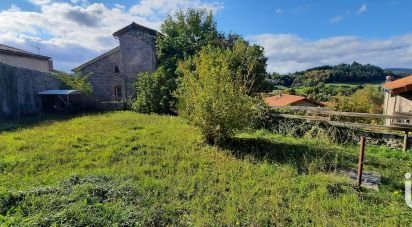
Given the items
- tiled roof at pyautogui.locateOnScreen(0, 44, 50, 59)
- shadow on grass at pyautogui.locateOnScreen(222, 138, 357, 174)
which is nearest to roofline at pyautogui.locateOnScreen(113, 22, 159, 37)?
tiled roof at pyautogui.locateOnScreen(0, 44, 50, 59)

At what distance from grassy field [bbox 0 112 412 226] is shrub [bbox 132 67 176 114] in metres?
8.59

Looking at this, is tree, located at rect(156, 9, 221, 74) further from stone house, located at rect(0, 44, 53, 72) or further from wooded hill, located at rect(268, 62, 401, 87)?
wooded hill, located at rect(268, 62, 401, 87)

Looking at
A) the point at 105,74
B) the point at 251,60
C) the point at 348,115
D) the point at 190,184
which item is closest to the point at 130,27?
the point at 105,74

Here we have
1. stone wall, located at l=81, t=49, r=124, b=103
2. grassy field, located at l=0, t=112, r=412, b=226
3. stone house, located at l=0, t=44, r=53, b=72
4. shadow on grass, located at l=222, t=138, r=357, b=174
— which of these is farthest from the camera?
stone wall, located at l=81, t=49, r=124, b=103

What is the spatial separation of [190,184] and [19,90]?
14277mm

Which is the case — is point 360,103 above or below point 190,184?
above

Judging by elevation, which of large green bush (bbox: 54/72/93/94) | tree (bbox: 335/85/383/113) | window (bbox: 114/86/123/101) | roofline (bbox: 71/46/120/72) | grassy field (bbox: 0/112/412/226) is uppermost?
roofline (bbox: 71/46/120/72)

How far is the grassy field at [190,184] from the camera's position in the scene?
3754 mm

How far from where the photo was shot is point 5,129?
1029cm

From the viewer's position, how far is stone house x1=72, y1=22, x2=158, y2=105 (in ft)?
64.4

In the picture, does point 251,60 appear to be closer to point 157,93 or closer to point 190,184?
point 157,93

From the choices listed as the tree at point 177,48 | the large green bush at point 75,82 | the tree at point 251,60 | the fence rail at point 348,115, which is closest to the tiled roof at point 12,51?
the large green bush at point 75,82

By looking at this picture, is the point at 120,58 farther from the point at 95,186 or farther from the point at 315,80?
the point at 315,80

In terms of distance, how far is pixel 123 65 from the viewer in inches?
794
